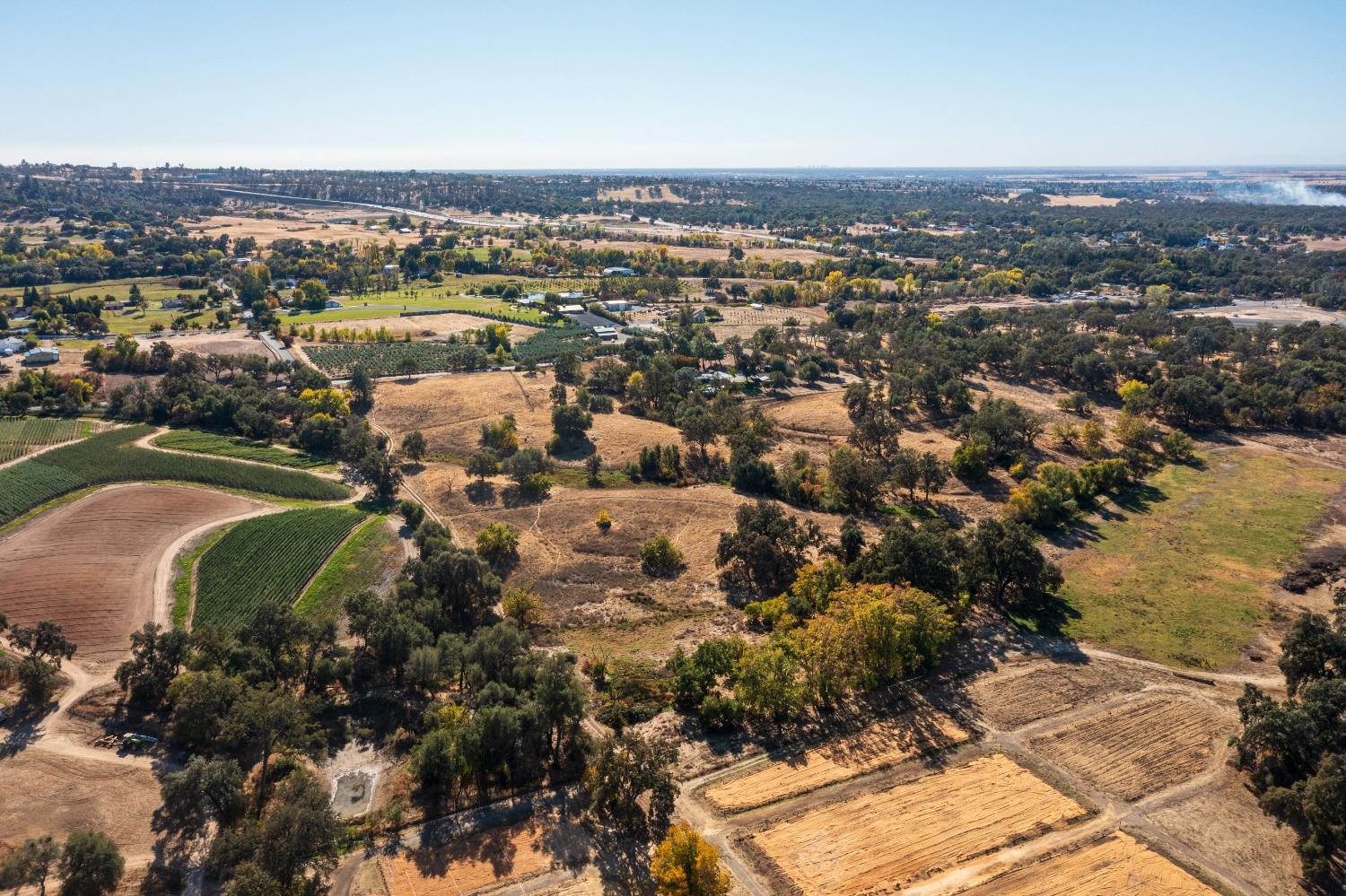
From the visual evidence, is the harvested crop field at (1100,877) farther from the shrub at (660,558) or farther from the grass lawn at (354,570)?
the grass lawn at (354,570)

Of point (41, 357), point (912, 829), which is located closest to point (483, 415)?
point (41, 357)

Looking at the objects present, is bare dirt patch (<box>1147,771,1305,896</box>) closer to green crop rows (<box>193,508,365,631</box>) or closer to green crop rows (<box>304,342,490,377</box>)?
green crop rows (<box>193,508,365,631</box>)

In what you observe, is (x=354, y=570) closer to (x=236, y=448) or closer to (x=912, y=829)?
(x=236, y=448)

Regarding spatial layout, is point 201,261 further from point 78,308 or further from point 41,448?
point 41,448

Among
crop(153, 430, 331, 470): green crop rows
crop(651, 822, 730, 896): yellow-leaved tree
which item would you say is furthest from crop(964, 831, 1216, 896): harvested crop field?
crop(153, 430, 331, 470): green crop rows

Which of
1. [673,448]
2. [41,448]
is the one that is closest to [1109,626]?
[673,448]
